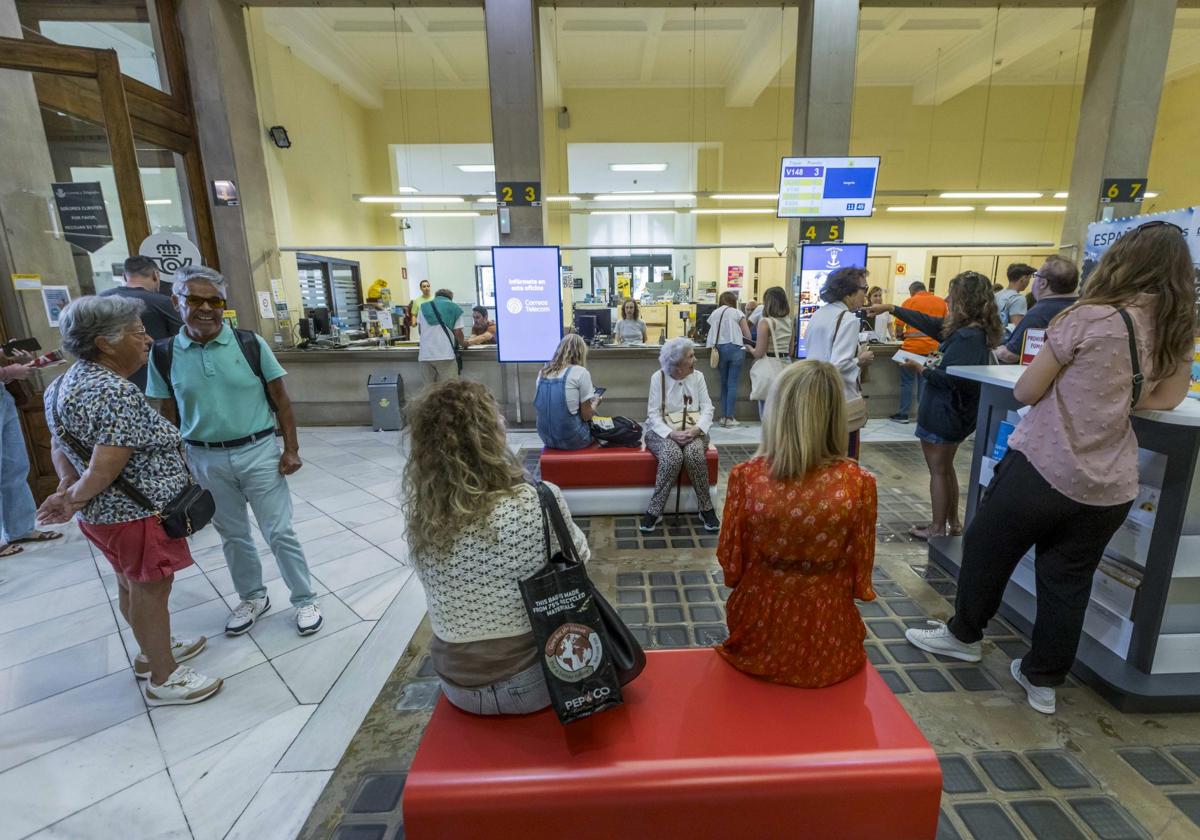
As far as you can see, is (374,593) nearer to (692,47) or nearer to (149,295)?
(149,295)

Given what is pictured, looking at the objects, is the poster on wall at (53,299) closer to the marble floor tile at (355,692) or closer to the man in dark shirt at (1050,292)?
the marble floor tile at (355,692)

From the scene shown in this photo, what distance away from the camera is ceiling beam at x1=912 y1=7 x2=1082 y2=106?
8.05 metres

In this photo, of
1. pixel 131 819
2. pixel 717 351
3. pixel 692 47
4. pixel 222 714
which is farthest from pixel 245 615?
pixel 692 47

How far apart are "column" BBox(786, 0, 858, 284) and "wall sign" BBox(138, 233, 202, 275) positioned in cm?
583

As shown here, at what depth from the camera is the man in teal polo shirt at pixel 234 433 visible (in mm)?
2385

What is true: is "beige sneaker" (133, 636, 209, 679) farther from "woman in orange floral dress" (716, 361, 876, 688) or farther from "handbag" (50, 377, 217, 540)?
"woman in orange floral dress" (716, 361, 876, 688)

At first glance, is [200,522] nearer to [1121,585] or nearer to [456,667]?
[456,667]

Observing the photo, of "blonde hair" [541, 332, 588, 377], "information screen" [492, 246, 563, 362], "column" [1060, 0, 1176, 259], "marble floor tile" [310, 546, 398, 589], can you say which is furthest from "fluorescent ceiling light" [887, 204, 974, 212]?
"marble floor tile" [310, 546, 398, 589]

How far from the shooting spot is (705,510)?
373 centimetres

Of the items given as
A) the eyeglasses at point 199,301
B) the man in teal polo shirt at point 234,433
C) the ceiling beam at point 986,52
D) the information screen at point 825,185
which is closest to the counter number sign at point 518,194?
the information screen at point 825,185

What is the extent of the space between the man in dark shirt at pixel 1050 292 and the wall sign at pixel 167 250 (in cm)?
607

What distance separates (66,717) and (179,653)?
1.31ft

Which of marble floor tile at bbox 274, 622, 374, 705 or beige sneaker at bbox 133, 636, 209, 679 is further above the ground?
beige sneaker at bbox 133, 636, 209, 679

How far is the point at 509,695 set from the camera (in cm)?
146
